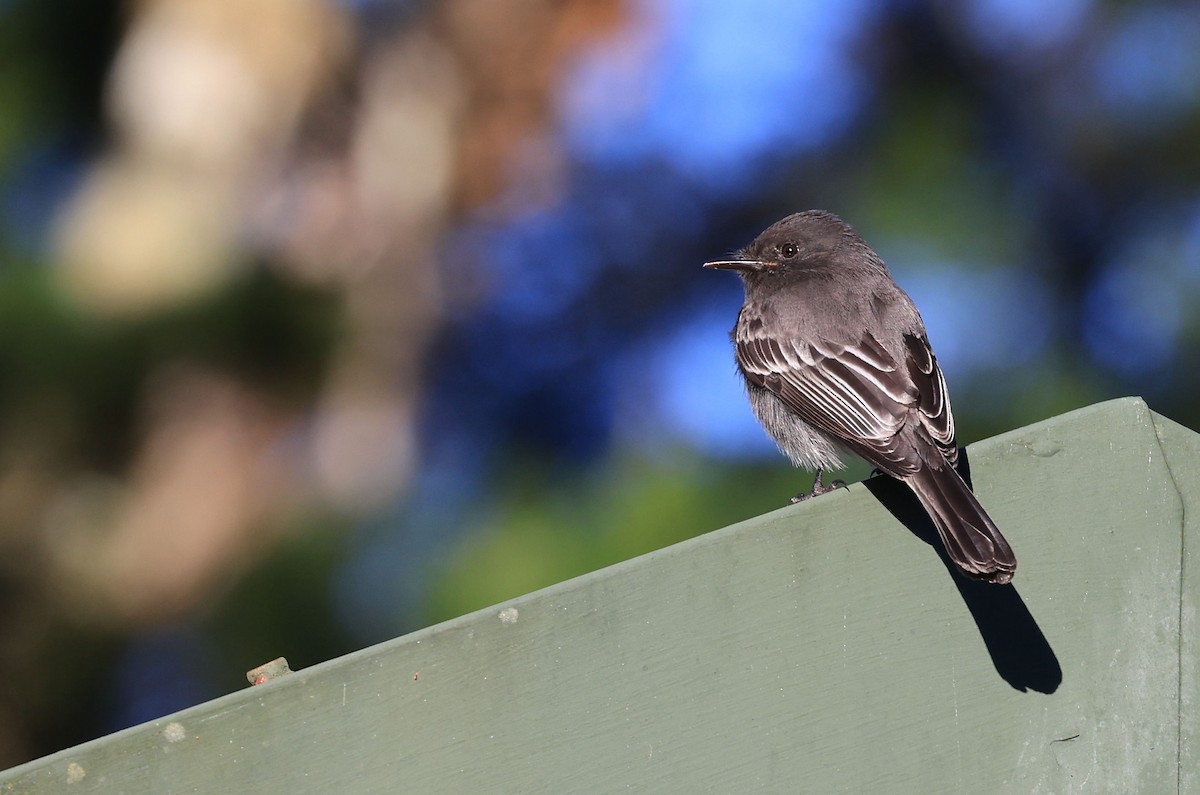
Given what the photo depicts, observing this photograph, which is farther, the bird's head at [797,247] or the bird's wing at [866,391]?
the bird's head at [797,247]

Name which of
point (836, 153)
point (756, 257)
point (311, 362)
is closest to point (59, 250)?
point (311, 362)

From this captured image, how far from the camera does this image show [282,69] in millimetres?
5602

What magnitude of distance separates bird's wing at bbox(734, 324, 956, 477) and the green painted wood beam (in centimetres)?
88

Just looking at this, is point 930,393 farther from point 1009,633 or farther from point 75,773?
point 75,773

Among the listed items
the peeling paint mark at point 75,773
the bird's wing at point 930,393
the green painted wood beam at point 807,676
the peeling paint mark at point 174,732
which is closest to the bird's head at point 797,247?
the bird's wing at point 930,393

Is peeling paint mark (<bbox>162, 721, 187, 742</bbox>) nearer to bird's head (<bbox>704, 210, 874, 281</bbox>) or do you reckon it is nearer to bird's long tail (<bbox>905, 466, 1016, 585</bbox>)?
bird's long tail (<bbox>905, 466, 1016, 585</bbox>)

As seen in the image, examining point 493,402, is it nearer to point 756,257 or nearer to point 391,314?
point 391,314

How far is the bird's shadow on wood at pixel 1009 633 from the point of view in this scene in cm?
265

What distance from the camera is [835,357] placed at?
15.4ft

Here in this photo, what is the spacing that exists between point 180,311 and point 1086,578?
11.0ft

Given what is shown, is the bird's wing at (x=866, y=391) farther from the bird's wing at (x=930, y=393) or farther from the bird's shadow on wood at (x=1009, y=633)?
the bird's shadow on wood at (x=1009, y=633)

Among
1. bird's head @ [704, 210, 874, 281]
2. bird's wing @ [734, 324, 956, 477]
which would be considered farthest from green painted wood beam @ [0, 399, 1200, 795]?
bird's head @ [704, 210, 874, 281]

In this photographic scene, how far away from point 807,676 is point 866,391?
2.00 meters

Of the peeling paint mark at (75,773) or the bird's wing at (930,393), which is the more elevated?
the peeling paint mark at (75,773)
